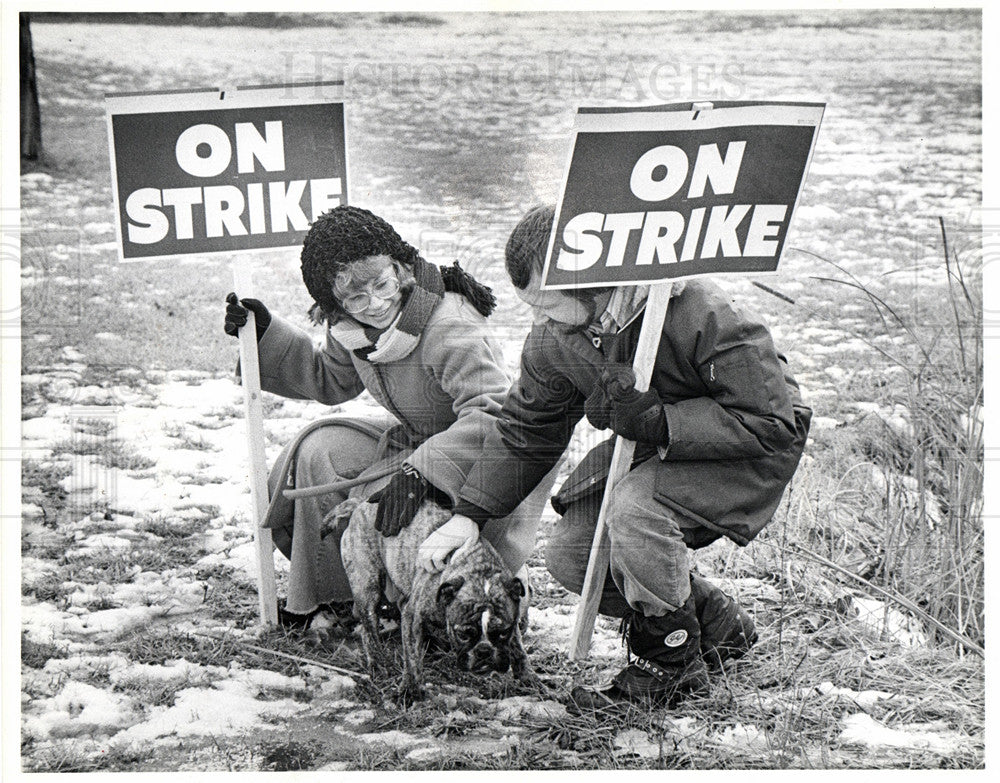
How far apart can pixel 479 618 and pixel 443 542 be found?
0.24 m

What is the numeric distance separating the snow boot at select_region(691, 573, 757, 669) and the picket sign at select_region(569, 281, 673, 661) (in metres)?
0.28

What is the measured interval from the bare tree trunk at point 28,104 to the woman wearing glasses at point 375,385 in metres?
0.79

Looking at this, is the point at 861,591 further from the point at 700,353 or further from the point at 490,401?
the point at 490,401

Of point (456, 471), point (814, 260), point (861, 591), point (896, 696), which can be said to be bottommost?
point (896, 696)

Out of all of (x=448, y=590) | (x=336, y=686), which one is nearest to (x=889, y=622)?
(x=448, y=590)

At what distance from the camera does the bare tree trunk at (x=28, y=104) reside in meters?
3.45

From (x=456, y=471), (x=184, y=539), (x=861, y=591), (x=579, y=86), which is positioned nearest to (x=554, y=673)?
(x=456, y=471)

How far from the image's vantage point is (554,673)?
3.29 meters

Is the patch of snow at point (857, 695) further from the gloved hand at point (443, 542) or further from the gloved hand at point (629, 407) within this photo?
the gloved hand at point (443, 542)

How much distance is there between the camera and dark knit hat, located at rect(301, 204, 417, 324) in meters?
3.27

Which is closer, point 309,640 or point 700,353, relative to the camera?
point 700,353

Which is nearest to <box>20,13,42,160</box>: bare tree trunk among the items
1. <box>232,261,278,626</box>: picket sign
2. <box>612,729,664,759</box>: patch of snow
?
<box>232,261,278,626</box>: picket sign

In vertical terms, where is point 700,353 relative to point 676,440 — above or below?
above

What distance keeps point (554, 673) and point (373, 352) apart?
1086 mm
